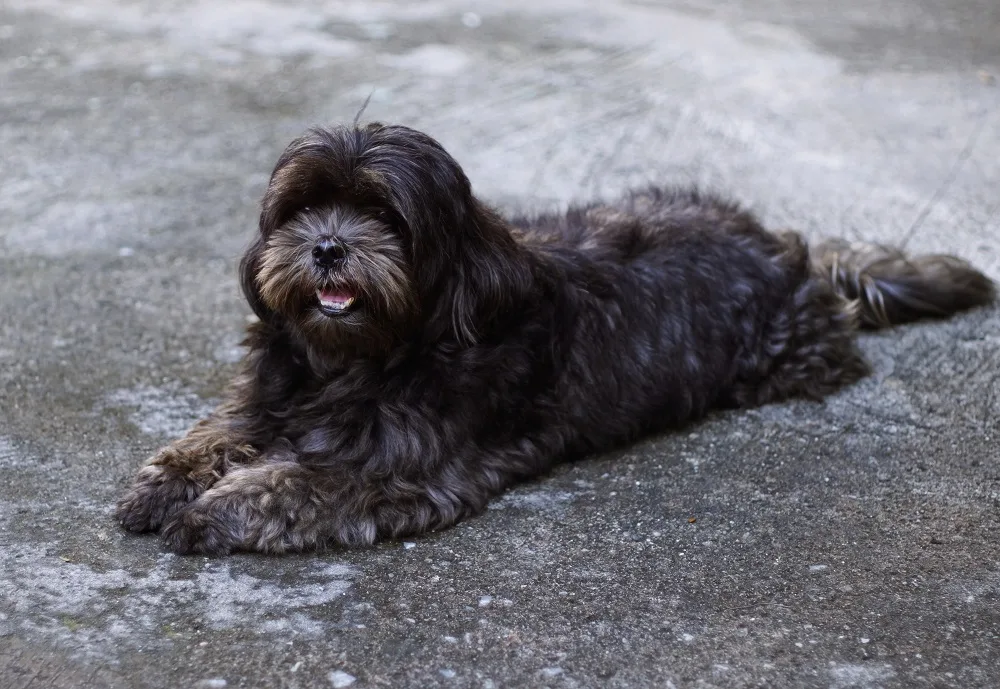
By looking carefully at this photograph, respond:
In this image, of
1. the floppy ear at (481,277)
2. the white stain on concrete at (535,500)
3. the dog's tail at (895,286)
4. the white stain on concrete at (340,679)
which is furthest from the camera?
the dog's tail at (895,286)

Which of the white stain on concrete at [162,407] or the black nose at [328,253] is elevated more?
the black nose at [328,253]

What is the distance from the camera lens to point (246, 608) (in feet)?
12.3

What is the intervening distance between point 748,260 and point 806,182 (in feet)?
7.56

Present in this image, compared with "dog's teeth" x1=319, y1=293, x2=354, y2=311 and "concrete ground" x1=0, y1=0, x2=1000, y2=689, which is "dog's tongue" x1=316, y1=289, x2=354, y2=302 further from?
"concrete ground" x1=0, y1=0, x2=1000, y2=689

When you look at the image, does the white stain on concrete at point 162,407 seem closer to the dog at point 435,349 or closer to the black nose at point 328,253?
the dog at point 435,349

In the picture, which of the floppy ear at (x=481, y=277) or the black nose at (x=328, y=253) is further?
the floppy ear at (x=481, y=277)

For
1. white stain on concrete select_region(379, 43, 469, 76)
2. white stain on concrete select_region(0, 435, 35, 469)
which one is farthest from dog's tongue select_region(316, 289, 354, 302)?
white stain on concrete select_region(379, 43, 469, 76)

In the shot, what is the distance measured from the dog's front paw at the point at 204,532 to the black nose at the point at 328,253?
2.81 ft

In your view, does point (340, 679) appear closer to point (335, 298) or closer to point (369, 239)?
point (335, 298)

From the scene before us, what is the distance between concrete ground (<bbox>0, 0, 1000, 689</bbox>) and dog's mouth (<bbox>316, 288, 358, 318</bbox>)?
0.80m

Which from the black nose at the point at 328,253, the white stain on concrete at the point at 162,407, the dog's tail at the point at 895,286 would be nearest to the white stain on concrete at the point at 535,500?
the black nose at the point at 328,253

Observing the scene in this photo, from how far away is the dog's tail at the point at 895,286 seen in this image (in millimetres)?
5949

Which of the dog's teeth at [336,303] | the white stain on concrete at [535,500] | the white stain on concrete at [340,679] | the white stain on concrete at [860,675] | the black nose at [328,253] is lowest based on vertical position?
the white stain on concrete at [860,675]

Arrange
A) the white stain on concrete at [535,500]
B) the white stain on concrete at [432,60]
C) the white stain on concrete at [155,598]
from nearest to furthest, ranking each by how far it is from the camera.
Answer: the white stain on concrete at [155,598] < the white stain on concrete at [535,500] < the white stain on concrete at [432,60]
